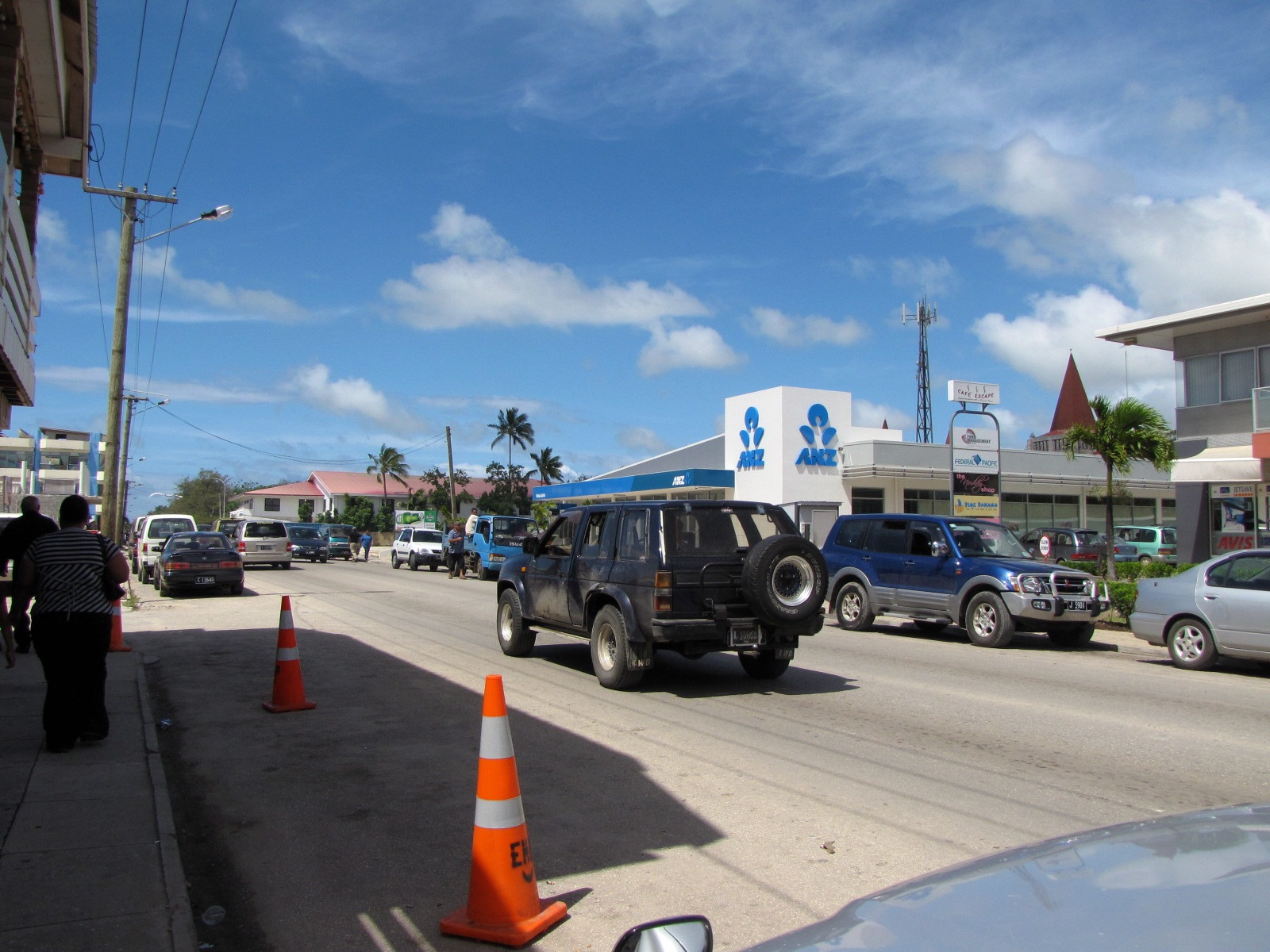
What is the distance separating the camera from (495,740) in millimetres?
4203

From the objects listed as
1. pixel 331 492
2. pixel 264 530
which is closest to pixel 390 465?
pixel 331 492

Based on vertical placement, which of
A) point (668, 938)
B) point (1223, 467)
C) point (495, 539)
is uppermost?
point (1223, 467)

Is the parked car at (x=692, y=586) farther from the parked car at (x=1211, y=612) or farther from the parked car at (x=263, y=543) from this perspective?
the parked car at (x=263, y=543)

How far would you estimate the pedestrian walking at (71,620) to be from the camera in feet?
22.8

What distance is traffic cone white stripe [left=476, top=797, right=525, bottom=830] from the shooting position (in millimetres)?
4141

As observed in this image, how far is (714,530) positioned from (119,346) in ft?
58.4

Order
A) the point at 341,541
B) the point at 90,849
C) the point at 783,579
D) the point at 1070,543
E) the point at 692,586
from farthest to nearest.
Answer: the point at 341,541, the point at 1070,543, the point at 783,579, the point at 692,586, the point at 90,849

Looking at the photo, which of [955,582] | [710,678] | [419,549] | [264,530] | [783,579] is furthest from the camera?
[419,549]

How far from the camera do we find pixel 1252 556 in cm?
1134

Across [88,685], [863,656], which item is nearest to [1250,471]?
[863,656]

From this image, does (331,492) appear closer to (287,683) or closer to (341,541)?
(341,541)

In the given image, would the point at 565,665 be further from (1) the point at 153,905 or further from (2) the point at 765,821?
(1) the point at 153,905

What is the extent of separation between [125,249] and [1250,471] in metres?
25.4

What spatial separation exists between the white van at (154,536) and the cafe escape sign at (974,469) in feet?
65.1
